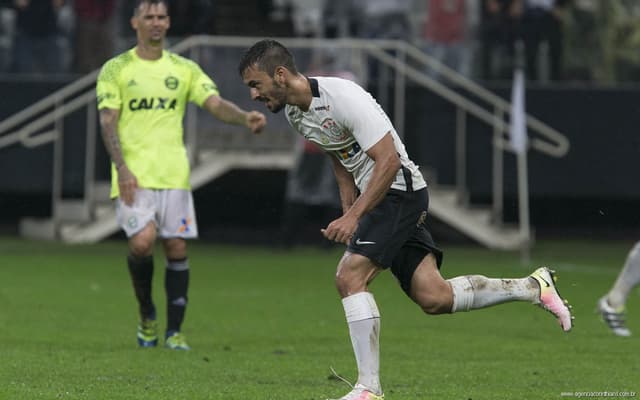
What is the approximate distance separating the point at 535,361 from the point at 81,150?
13.5 m

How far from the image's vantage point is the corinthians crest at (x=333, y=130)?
8.57m

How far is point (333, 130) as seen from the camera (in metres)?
8.60

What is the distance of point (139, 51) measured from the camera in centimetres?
1198

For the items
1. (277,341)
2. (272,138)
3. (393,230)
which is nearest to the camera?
(393,230)

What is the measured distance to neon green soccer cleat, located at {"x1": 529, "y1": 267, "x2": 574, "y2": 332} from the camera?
9.30 m

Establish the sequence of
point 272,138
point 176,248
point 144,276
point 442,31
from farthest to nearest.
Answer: point 272,138 < point 442,31 < point 176,248 < point 144,276

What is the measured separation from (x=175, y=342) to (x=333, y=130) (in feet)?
11.9

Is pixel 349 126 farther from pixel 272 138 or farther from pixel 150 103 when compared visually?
pixel 272 138

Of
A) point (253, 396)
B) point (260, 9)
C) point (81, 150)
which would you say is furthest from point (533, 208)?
point (253, 396)

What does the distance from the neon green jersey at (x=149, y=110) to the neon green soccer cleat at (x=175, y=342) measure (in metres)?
1.11

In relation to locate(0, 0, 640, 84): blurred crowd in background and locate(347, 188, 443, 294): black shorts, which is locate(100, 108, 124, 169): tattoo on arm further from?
locate(0, 0, 640, 84): blurred crowd in background

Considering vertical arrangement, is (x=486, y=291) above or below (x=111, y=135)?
below

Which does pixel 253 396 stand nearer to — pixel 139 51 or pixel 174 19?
pixel 139 51

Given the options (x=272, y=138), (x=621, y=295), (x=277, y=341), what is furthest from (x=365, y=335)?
(x=272, y=138)
